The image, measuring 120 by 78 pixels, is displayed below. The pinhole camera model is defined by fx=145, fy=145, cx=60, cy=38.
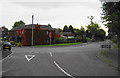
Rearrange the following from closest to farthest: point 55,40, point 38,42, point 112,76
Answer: point 112,76, point 38,42, point 55,40

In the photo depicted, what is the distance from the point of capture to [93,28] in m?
84.9

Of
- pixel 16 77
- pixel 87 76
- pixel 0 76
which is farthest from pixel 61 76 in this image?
pixel 0 76

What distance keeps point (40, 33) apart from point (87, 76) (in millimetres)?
34595

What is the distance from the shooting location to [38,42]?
41406mm

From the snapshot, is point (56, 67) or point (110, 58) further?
point (110, 58)

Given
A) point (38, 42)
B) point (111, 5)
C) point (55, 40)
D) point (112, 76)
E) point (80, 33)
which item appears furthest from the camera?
point (80, 33)

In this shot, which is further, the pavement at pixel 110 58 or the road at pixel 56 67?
the pavement at pixel 110 58

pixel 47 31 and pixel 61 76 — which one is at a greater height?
pixel 47 31

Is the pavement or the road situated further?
the pavement

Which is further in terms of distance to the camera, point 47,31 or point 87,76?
point 47,31

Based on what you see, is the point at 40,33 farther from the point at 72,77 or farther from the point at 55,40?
the point at 72,77

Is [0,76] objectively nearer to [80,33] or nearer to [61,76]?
[61,76]

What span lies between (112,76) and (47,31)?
42993 mm

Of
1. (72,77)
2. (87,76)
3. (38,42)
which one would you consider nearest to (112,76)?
(87,76)
